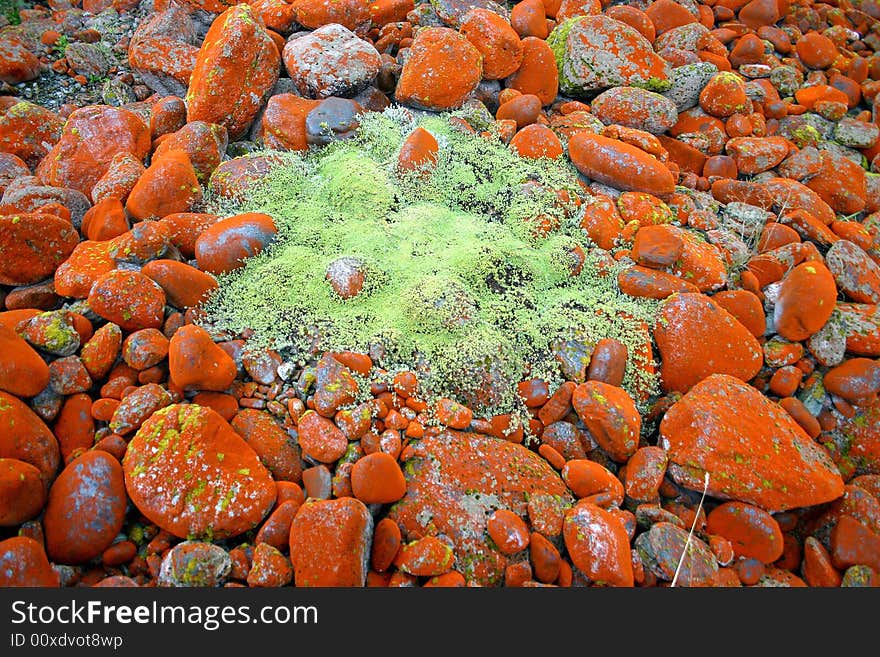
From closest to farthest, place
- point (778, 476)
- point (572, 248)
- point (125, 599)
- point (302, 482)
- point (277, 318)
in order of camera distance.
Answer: point (125, 599) < point (302, 482) < point (778, 476) < point (277, 318) < point (572, 248)

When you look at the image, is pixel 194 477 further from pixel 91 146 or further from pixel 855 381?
pixel 855 381

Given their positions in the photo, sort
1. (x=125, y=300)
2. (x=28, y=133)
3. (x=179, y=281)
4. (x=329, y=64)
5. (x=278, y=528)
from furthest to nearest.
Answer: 1. (x=28, y=133)
2. (x=329, y=64)
3. (x=179, y=281)
4. (x=125, y=300)
5. (x=278, y=528)

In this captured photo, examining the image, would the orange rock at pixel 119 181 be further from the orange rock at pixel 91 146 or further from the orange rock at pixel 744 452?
the orange rock at pixel 744 452

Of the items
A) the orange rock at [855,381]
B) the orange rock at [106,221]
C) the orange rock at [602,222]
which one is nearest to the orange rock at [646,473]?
the orange rock at [855,381]

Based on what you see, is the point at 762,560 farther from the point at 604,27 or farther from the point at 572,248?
the point at 604,27

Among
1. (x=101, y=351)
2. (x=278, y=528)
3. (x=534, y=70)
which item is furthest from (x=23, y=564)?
(x=534, y=70)

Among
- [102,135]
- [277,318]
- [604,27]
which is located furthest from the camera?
[604,27]

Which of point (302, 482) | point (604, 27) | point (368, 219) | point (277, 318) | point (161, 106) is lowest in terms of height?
point (302, 482)

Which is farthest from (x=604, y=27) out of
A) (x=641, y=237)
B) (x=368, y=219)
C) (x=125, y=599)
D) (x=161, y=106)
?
(x=125, y=599)
